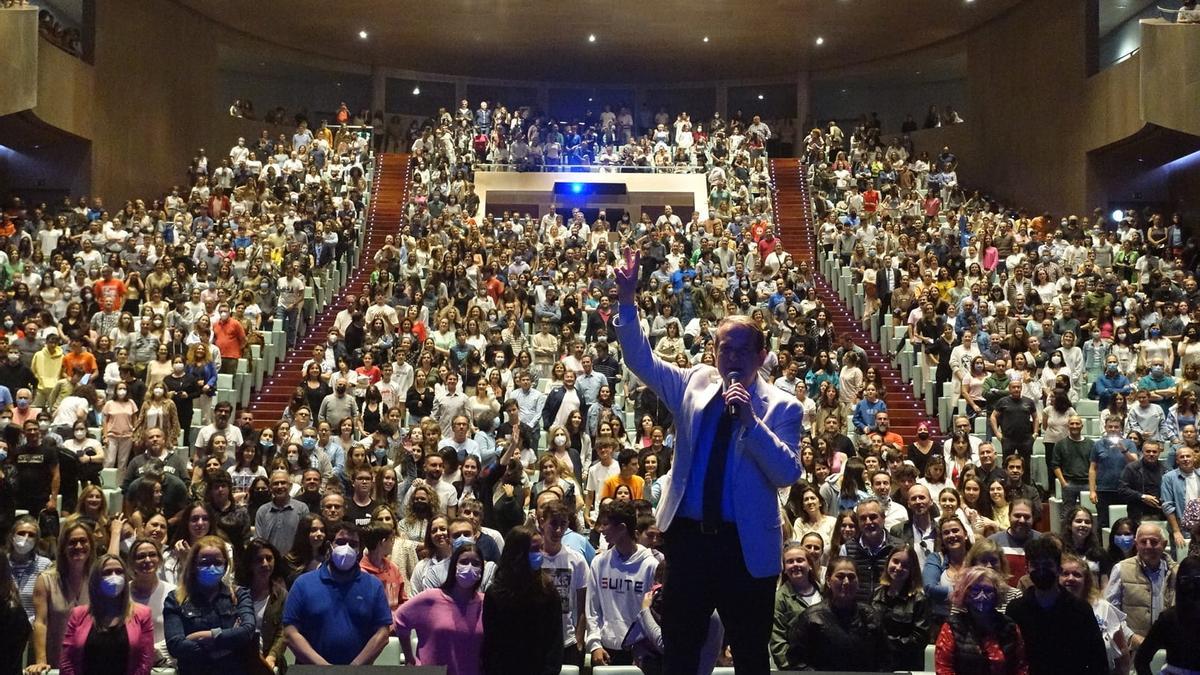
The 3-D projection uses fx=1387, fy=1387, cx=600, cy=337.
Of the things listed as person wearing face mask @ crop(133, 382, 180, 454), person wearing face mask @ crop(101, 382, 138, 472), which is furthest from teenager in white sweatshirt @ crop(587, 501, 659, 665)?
person wearing face mask @ crop(101, 382, 138, 472)

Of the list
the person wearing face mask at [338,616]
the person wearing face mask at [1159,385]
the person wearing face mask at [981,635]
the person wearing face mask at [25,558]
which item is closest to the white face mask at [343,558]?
the person wearing face mask at [338,616]

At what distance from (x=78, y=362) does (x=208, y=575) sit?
310 inches

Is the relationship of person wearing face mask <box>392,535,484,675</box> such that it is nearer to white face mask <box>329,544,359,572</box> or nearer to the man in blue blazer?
white face mask <box>329,544,359,572</box>

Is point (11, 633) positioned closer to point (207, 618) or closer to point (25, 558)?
point (207, 618)

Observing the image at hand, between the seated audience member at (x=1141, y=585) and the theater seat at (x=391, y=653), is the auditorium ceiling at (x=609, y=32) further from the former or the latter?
the theater seat at (x=391, y=653)

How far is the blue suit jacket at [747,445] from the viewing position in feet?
10.5

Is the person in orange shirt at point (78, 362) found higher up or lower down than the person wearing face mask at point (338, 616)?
higher up

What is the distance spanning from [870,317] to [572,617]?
32.1 feet

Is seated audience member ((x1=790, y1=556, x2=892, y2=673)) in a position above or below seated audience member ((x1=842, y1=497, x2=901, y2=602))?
below

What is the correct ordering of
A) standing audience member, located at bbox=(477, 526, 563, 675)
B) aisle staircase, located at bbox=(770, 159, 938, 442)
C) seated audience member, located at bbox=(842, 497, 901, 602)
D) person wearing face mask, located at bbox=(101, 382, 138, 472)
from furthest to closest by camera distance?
aisle staircase, located at bbox=(770, 159, 938, 442)
person wearing face mask, located at bbox=(101, 382, 138, 472)
seated audience member, located at bbox=(842, 497, 901, 602)
standing audience member, located at bbox=(477, 526, 563, 675)

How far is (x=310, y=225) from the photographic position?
17422mm

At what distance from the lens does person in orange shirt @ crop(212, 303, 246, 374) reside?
1322 centimetres

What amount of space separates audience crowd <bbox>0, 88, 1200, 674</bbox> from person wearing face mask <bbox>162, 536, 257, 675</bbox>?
0.04 feet

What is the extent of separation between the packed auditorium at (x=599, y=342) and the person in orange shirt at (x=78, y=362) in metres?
0.03
